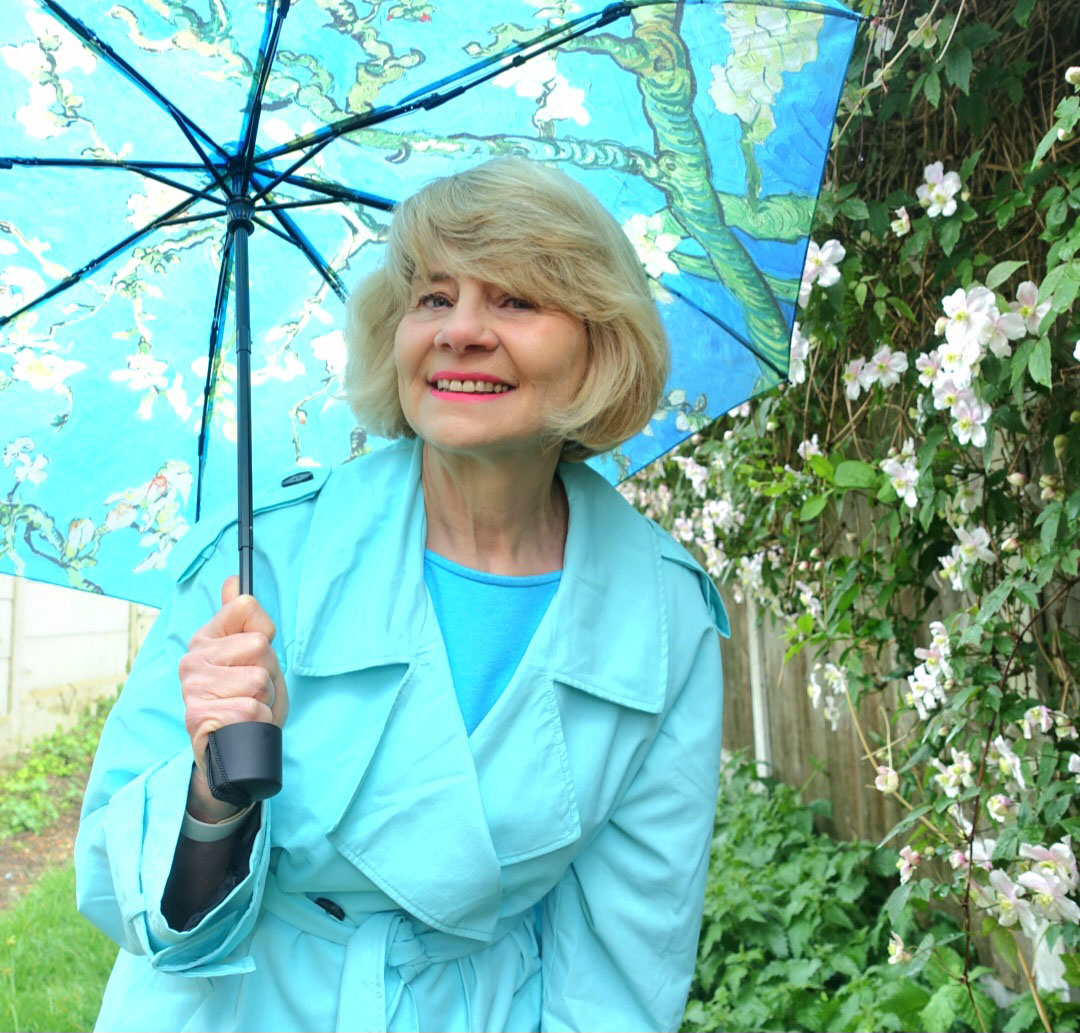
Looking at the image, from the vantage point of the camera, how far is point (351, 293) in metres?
1.77

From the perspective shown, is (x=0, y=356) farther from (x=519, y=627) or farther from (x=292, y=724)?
(x=519, y=627)

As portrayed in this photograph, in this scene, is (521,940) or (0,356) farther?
(0,356)

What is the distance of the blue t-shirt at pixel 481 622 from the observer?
5.12 ft

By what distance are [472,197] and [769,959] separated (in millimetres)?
2802

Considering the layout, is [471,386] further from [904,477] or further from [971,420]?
[904,477]

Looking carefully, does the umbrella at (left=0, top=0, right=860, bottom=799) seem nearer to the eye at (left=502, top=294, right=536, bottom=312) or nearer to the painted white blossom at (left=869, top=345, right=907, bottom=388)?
the eye at (left=502, top=294, right=536, bottom=312)

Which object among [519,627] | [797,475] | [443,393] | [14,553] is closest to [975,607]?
[797,475]

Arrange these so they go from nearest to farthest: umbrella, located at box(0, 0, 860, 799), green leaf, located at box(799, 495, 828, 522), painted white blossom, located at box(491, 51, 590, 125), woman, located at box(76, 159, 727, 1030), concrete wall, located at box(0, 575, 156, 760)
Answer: woman, located at box(76, 159, 727, 1030) < umbrella, located at box(0, 0, 860, 799) < painted white blossom, located at box(491, 51, 590, 125) < green leaf, located at box(799, 495, 828, 522) < concrete wall, located at box(0, 575, 156, 760)

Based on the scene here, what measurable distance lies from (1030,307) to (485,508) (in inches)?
39.2

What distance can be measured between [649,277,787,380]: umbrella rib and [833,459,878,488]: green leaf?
0.54 meters

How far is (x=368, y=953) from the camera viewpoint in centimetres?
143

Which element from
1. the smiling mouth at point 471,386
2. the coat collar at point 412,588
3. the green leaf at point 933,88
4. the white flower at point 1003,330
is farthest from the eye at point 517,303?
the green leaf at point 933,88

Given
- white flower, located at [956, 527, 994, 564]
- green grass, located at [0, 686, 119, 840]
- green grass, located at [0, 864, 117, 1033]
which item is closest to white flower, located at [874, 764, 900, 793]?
white flower, located at [956, 527, 994, 564]

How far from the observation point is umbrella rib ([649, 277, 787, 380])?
6.37ft
